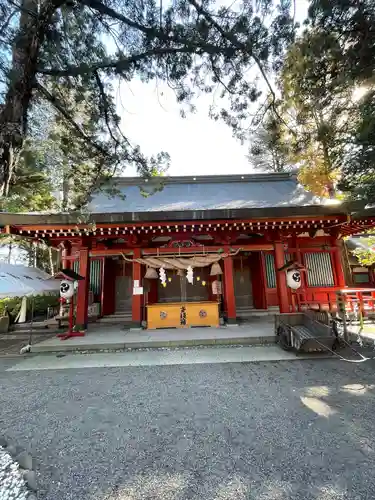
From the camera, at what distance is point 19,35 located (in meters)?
2.60

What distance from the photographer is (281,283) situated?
26.1 ft

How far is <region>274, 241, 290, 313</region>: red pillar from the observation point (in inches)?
308

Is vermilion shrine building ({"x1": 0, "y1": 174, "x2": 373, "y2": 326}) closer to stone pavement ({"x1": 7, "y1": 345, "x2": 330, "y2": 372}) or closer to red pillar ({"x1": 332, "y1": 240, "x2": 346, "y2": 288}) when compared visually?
red pillar ({"x1": 332, "y1": 240, "x2": 346, "y2": 288})

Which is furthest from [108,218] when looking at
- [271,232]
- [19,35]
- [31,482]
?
[31,482]

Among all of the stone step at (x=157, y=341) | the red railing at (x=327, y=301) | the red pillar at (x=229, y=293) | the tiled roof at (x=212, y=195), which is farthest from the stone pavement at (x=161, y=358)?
the tiled roof at (x=212, y=195)

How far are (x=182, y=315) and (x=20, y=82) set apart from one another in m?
6.94

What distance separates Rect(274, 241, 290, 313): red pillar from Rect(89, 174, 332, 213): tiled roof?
4.75 feet

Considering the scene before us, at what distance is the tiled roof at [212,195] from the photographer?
9.06m

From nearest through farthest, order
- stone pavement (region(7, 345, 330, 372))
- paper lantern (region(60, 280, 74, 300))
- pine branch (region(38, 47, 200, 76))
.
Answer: pine branch (region(38, 47, 200, 76)) < stone pavement (region(7, 345, 330, 372)) < paper lantern (region(60, 280, 74, 300))

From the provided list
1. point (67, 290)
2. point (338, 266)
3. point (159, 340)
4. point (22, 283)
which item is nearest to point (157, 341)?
point (159, 340)

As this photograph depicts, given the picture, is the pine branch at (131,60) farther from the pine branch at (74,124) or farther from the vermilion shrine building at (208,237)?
the vermilion shrine building at (208,237)

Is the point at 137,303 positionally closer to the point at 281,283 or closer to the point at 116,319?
the point at 116,319

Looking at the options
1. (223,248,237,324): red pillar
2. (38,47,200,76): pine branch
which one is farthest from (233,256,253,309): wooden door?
(38,47,200,76): pine branch

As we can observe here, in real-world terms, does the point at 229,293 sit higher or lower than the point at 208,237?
lower
